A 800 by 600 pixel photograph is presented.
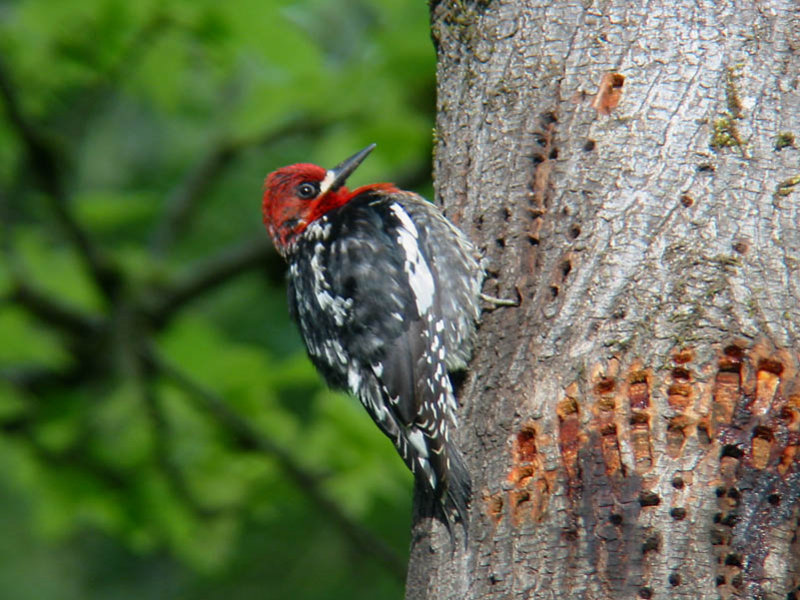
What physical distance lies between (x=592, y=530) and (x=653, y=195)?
0.81 meters

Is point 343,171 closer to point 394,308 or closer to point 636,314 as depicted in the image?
point 394,308

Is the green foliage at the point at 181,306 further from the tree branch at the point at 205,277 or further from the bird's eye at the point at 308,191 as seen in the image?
the bird's eye at the point at 308,191

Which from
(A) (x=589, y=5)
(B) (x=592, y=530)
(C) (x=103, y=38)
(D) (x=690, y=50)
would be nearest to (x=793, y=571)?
(B) (x=592, y=530)

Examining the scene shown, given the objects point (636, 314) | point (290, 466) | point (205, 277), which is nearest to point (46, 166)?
point (205, 277)

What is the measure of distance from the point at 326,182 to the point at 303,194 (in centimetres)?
10

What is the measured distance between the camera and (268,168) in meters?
6.75

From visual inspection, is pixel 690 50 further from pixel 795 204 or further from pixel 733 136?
pixel 795 204

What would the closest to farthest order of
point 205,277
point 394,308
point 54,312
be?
point 394,308, point 54,312, point 205,277

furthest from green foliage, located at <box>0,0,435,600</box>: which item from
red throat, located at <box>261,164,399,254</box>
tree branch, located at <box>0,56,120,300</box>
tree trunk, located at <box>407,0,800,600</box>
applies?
tree trunk, located at <box>407,0,800,600</box>

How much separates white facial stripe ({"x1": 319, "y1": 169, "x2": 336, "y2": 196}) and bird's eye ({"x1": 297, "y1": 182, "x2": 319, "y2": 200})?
18 millimetres

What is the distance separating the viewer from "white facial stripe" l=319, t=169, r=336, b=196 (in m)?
3.69

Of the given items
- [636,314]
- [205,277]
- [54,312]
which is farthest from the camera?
[205,277]

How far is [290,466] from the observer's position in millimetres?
4977

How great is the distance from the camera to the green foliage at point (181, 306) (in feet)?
15.8
